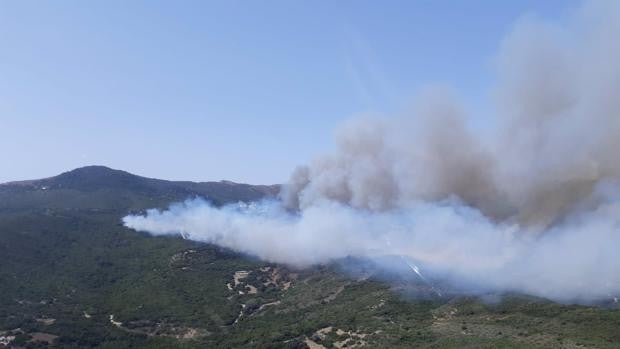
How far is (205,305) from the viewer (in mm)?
61812

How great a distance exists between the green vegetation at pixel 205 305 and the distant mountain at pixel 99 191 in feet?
48.9

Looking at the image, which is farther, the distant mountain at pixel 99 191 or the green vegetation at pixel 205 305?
the distant mountain at pixel 99 191

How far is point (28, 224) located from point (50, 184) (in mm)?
49029

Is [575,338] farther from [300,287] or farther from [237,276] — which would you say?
[237,276]

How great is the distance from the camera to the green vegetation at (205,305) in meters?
41.7

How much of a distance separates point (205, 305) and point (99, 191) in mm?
72407

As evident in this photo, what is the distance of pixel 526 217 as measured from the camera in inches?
2419

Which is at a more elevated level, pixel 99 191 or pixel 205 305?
pixel 99 191

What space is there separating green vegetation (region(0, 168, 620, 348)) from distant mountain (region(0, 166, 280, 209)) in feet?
48.9

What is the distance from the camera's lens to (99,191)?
124625 millimetres

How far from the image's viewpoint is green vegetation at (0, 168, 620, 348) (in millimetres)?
41719

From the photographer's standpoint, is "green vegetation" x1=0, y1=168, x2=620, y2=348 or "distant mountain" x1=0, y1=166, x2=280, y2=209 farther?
"distant mountain" x1=0, y1=166, x2=280, y2=209

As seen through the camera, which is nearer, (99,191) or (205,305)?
(205,305)

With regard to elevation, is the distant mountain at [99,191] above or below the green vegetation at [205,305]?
above
